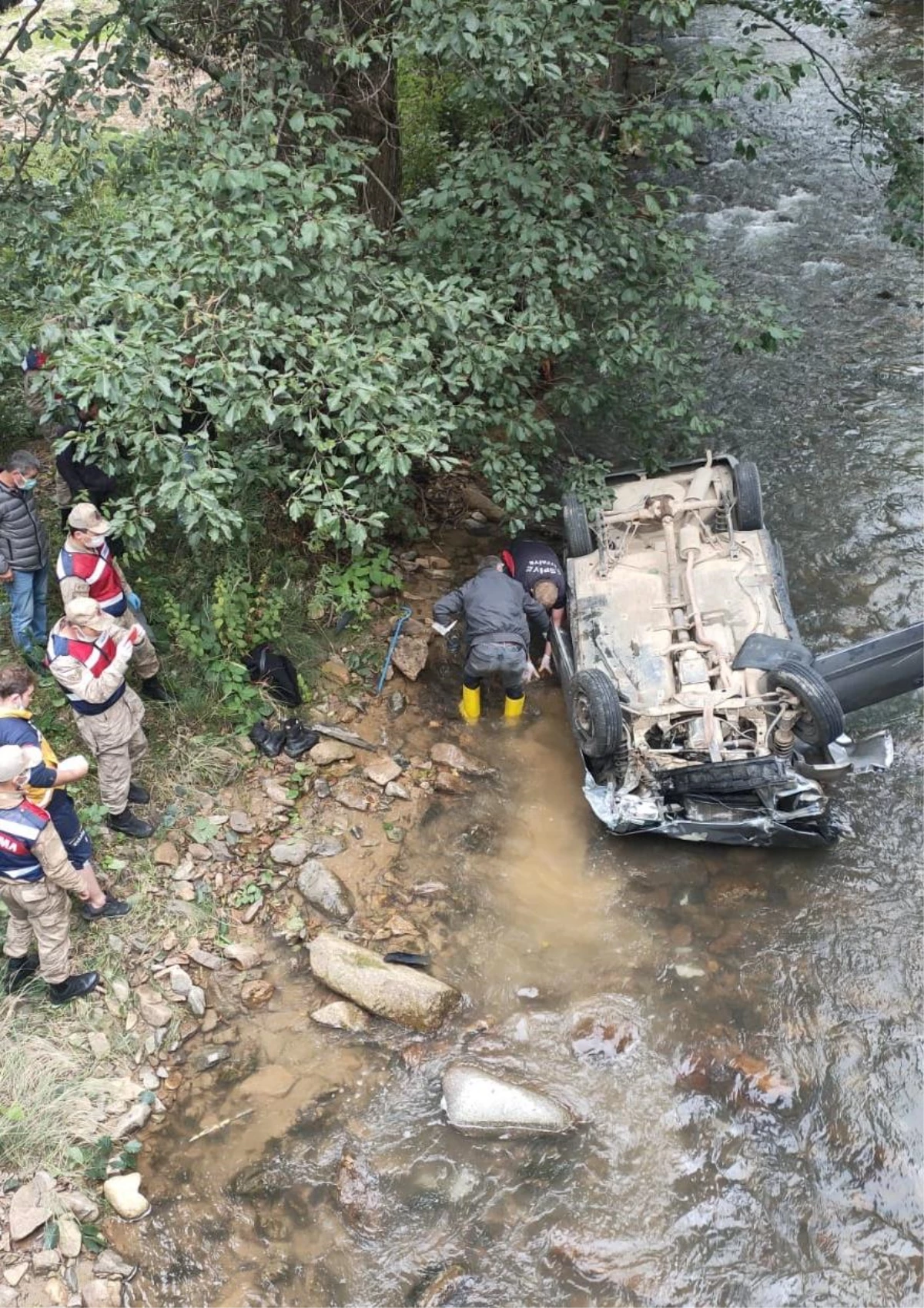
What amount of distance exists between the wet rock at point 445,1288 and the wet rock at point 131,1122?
5.32ft

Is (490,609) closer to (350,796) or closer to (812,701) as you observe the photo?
(350,796)

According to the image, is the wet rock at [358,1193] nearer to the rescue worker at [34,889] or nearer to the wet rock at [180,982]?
→ the wet rock at [180,982]

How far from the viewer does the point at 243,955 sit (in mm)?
5820

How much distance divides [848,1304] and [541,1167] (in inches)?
59.9

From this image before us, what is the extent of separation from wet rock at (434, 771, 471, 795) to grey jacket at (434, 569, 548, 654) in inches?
36.1

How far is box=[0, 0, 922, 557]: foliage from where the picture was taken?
17.6 ft

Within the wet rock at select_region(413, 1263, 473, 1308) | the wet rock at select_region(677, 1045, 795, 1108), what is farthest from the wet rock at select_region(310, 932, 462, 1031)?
the wet rock at select_region(677, 1045, 795, 1108)

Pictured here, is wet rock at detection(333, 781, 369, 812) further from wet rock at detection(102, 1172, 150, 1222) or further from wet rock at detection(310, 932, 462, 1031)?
wet rock at detection(102, 1172, 150, 1222)

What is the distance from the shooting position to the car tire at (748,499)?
760cm

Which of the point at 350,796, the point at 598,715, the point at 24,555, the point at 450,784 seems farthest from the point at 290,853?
the point at 24,555

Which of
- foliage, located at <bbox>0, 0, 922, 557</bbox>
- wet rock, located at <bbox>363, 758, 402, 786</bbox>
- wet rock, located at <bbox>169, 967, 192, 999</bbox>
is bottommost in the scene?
wet rock, located at <bbox>363, 758, 402, 786</bbox>

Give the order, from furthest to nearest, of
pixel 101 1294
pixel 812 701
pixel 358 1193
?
1. pixel 812 701
2. pixel 358 1193
3. pixel 101 1294

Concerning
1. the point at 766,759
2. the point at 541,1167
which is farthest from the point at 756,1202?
the point at 766,759

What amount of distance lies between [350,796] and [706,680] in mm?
2501
